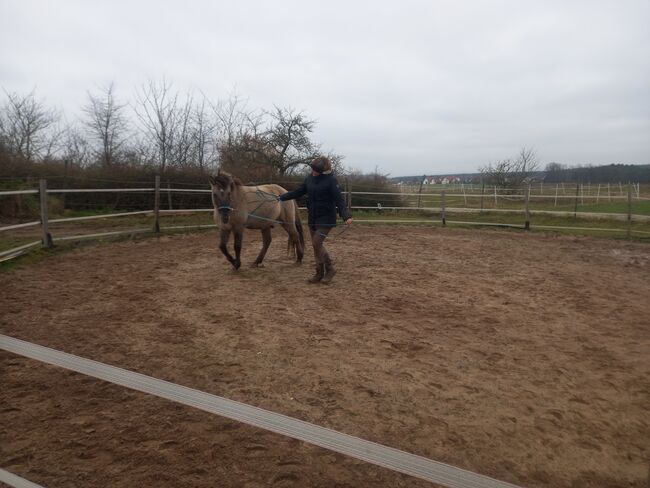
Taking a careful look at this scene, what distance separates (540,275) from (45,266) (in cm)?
762

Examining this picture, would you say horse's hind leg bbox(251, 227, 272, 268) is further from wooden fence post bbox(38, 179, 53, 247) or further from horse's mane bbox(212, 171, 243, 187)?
wooden fence post bbox(38, 179, 53, 247)

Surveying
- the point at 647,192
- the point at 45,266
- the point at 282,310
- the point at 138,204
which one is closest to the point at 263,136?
the point at 138,204

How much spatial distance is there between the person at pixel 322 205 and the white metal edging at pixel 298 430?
391 cm

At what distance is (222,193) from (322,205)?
1571mm

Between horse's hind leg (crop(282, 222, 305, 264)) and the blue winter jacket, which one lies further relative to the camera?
horse's hind leg (crop(282, 222, 305, 264))

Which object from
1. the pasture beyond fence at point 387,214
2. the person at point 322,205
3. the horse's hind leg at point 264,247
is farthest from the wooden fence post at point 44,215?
the person at point 322,205

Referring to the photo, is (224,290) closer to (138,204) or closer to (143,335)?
(143,335)

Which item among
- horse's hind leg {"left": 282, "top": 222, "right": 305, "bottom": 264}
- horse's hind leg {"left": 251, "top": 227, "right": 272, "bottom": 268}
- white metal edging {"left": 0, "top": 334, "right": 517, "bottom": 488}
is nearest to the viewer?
white metal edging {"left": 0, "top": 334, "right": 517, "bottom": 488}

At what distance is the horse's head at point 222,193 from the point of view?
5.98 metres

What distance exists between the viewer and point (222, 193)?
19.7 ft

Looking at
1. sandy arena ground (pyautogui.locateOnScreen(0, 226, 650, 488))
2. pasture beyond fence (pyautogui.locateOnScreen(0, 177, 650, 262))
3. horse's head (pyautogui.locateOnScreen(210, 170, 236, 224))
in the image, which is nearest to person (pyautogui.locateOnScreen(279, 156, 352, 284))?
sandy arena ground (pyautogui.locateOnScreen(0, 226, 650, 488))

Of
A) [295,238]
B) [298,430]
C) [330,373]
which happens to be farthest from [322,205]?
[298,430]

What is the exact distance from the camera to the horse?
6059 millimetres

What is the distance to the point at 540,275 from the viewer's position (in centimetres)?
633
